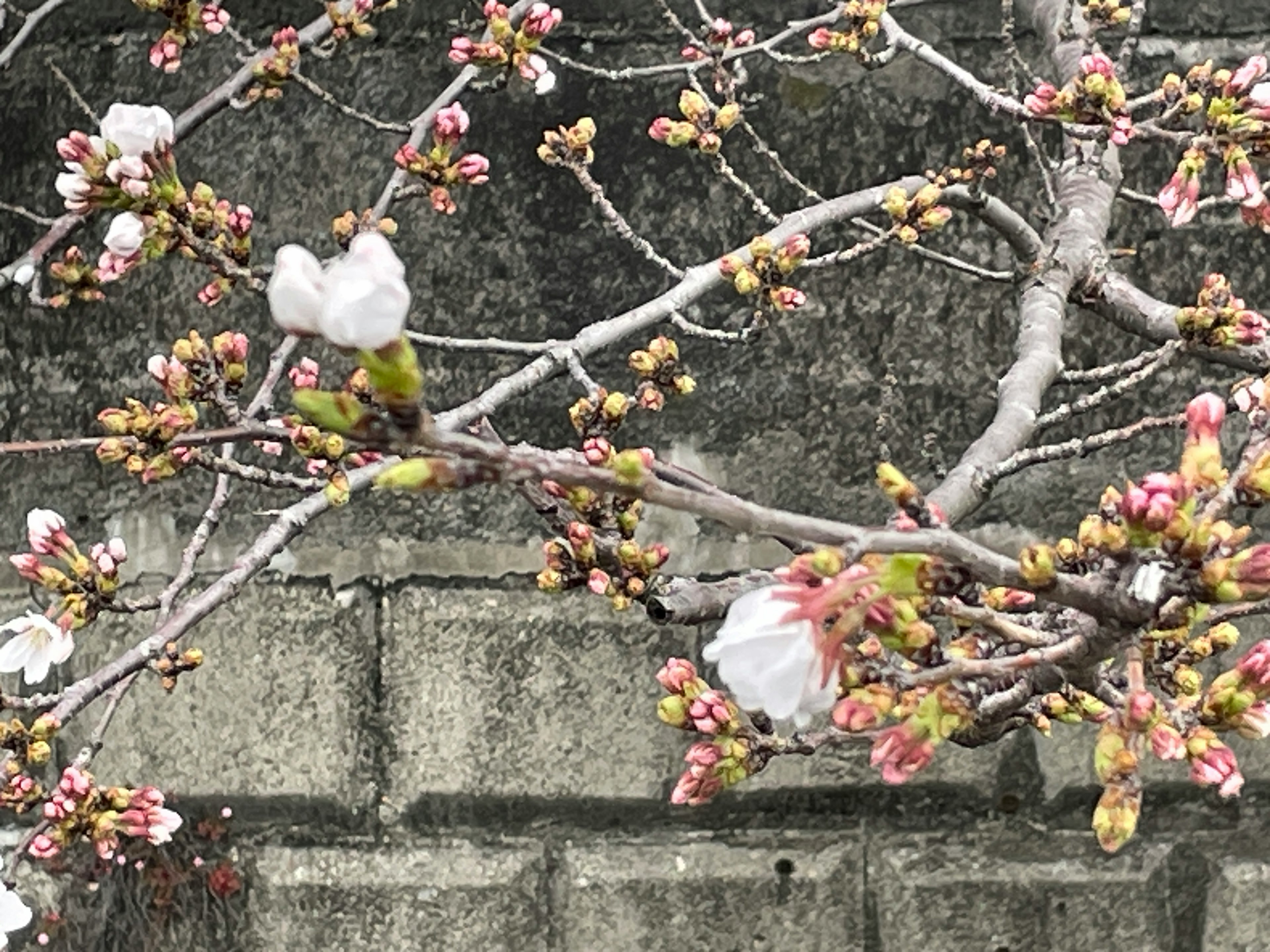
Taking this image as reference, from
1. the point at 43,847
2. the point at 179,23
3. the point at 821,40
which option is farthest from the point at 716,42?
the point at 43,847

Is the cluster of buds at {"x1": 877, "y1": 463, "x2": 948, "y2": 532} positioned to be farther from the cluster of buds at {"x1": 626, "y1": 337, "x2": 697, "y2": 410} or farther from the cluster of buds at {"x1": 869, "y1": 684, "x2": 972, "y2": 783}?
the cluster of buds at {"x1": 626, "y1": 337, "x2": 697, "y2": 410}

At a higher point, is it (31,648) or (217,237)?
(217,237)

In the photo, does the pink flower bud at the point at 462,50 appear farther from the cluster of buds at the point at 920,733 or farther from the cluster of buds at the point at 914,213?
the cluster of buds at the point at 920,733

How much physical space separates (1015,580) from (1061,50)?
0.84m

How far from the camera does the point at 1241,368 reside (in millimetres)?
875

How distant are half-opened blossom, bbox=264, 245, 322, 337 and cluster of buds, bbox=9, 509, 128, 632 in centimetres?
57

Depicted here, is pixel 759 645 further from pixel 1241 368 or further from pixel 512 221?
pixel 512 221

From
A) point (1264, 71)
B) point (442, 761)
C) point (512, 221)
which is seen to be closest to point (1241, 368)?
point (1264, 71)

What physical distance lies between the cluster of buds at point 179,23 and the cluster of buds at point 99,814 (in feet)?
2.33

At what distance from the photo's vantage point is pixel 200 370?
836 millimetres

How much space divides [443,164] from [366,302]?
75 cm

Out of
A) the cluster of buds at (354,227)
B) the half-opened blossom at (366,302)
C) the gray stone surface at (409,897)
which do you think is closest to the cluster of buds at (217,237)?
the cluster of buds at (354,227)

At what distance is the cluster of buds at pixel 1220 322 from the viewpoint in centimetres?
81

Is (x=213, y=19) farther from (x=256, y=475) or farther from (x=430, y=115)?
(x=256, y=475)
